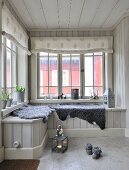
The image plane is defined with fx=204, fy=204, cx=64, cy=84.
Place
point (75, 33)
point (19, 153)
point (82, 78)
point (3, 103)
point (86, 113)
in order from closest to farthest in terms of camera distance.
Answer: point (19, 153) → point (3, 103) → point (86, 113) → point (75, 33) → point (82, 78)

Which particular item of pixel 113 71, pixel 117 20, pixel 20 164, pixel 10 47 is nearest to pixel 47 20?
pixel 10 47

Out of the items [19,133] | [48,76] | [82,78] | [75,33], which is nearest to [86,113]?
[82,78]

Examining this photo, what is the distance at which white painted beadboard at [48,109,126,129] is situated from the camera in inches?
169

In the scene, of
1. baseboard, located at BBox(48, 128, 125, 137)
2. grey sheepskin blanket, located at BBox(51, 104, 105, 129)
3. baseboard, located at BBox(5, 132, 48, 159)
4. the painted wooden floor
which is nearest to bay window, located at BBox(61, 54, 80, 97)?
grey sheepskin blanket, located at BBox(51, 104, 105, 129)

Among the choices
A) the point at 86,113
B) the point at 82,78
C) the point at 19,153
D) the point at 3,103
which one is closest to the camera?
the point at 19,153

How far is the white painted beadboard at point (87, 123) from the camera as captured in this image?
4281mm

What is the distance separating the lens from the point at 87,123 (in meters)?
4.28

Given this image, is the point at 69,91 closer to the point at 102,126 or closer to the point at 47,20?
the point at 102,126

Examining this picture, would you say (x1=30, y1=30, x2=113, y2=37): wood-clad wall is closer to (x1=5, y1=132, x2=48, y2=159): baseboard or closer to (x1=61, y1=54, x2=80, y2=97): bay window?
(x1=61, y1=54, x2=80, y2=97): bay window

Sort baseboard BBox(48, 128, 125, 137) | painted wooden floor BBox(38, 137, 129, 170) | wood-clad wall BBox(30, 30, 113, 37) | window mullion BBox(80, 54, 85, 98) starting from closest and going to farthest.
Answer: painted wooden floor BBox(38, 137, 129, 170), baseboard BBox(48, 128, 125, 137), wood-clad wall BBox(30, 30, 113, 37), window mullion BBox(80, 54, 85, 98)

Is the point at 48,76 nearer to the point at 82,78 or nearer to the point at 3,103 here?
the point at 82,78

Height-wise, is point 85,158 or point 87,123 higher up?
point 87,123

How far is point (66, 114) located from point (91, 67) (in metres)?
1.45

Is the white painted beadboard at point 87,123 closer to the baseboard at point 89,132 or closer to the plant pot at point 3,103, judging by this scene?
the baseboard at point 89,132
